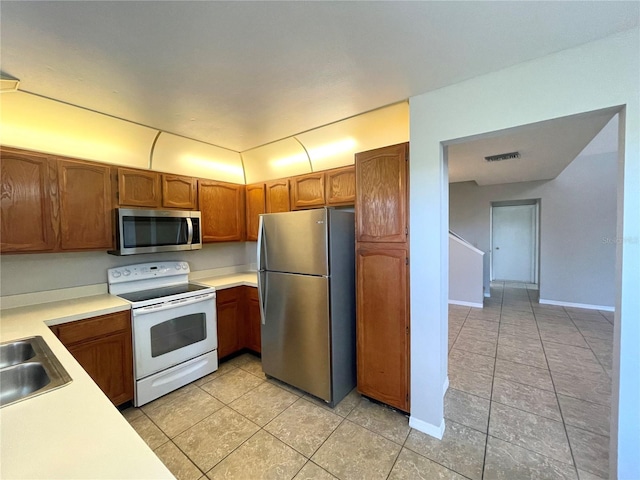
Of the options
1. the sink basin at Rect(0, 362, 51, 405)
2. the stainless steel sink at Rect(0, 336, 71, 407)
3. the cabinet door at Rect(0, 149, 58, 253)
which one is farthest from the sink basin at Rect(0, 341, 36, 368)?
the cabinet door at Rect(0, 149, 58, 253)

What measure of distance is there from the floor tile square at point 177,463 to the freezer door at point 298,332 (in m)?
0.96

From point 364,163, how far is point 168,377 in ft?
8.57

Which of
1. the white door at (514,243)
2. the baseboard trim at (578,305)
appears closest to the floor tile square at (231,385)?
the baseboard trim at (578,305)

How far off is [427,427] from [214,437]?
1584 millimetres

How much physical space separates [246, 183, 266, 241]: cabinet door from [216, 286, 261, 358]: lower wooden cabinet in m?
0.80

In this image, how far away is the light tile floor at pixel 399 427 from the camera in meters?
1.66

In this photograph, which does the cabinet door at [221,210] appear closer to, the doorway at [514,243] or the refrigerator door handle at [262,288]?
the refrigerator door handle at [262,288]

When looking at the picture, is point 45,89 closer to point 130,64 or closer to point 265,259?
point 130,64

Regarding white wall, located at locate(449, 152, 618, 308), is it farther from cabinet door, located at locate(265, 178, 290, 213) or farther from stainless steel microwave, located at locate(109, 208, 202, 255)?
stainless steel microwave, located at locate(109, 208, 202, 255)

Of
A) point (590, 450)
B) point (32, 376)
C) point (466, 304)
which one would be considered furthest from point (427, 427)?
point (466, 304)

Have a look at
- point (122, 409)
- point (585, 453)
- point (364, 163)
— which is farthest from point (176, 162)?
point (585, 453)

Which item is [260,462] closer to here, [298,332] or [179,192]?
[298,332]

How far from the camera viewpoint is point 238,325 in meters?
3.08

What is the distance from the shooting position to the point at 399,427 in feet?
6.61
